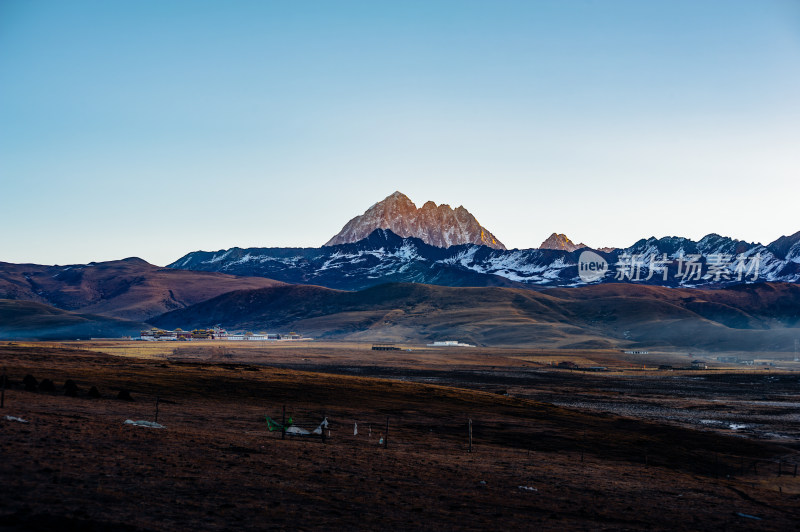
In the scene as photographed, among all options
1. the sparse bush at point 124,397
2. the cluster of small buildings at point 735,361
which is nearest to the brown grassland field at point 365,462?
the sparse bush at point 124,397

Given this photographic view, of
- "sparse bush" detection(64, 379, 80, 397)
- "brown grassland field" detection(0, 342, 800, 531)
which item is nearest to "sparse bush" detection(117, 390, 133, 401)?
"brown grassland field" detection(0, 342, 800, 531)

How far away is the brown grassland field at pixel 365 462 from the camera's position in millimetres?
21031

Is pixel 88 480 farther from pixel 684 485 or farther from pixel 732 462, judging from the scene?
pixel 732 462

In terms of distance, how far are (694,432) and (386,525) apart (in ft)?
141

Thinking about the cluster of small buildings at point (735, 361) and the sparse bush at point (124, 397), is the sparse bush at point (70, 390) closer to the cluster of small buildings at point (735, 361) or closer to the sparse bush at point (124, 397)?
the sparse bush at point (124, 397)

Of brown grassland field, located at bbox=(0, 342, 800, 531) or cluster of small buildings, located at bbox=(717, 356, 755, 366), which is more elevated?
brown grassland field, located at bbox=(0, 342, 800, 531)

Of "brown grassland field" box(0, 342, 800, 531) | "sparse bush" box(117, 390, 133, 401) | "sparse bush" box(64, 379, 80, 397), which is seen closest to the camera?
"brown grassland field" box(0, 342, 800, 531)

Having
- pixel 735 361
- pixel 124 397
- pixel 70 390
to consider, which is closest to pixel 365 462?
pixel 124 397

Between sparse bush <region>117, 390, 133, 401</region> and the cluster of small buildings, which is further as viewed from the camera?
the cluster of small buildings

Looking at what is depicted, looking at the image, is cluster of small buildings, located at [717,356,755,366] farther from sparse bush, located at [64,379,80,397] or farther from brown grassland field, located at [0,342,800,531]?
sparse bush, located at [64,379,80,397]

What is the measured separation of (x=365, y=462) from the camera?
31.7m

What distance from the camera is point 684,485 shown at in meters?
34.6

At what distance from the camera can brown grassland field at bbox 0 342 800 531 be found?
21.0 metres

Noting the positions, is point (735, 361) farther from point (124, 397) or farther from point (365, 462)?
point (365, 462)
